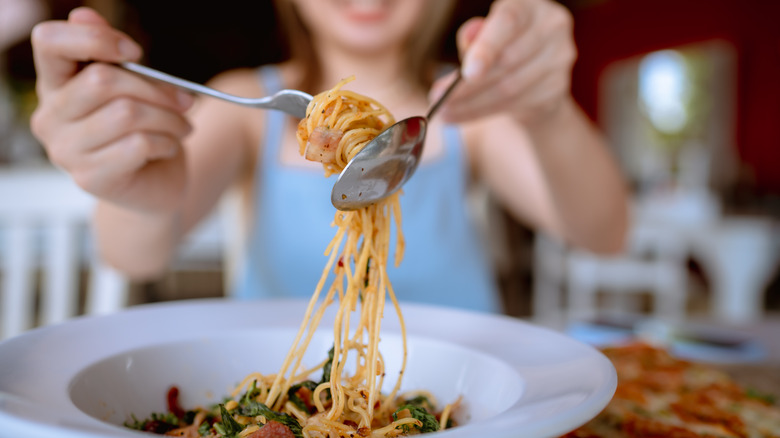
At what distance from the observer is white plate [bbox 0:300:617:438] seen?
1.55ft

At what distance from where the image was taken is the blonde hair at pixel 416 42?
6.35 feet

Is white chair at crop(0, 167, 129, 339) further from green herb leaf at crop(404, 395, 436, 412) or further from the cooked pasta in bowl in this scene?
green herb leaf at crop(404, 395, 436, 412)

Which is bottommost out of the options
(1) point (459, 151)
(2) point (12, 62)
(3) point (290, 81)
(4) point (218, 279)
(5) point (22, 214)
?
(4) point (218, 279)

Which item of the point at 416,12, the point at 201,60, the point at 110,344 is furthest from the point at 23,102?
the point at 110,344

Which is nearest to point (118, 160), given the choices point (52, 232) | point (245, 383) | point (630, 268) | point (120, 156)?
point (120, 156)

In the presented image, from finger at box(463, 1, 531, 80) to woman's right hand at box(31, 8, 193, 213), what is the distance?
0.43 metres

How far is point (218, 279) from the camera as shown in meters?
6.35

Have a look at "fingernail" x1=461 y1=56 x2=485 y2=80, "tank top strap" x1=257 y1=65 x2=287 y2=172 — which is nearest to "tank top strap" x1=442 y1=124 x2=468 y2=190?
"tank top strap" x1=257 y1=65 x2=287 y2=172

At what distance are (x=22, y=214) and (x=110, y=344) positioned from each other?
1210 millimetres

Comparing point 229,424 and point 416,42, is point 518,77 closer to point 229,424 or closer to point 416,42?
point 229,424

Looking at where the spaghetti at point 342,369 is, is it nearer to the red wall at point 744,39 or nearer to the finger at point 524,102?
the finger at point 524,102

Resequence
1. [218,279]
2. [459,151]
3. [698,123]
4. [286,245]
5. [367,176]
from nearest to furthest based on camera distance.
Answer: [367,176]
[286,245]
[459,151]
[218,279]
[698,123]

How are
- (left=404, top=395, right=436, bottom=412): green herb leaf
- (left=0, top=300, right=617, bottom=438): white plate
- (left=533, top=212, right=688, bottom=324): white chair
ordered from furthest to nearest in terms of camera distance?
(left=533, top=212, right=688, bottom=324): white chair → (left=404, top=395, right=436, bottom=412): green herb leaf → (left=0, top=300, right=617, bottom=438): white plate

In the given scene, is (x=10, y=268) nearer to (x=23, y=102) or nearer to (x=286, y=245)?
(x=286, y=245)
